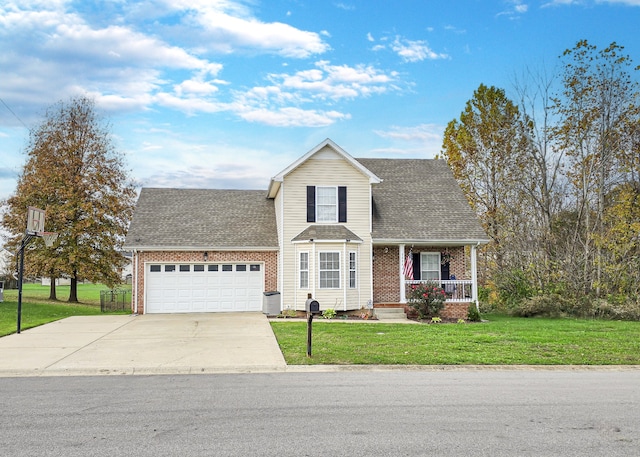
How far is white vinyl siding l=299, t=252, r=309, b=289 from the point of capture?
22.8 metres

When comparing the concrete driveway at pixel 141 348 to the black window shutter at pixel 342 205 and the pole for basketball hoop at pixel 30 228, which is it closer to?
the pole for basketball hoop at pixel 30 228

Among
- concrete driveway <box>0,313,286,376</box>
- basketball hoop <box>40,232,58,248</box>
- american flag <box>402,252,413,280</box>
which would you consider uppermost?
basketball hoop <box>40,232,58,248</box>

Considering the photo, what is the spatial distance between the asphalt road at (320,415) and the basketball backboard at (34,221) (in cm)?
713

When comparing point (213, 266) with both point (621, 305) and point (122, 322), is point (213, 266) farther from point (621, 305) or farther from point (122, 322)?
point (621, 305)

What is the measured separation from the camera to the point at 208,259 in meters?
23.9

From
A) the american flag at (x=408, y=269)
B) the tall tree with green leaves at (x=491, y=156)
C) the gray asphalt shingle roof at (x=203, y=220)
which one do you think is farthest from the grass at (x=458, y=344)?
the tall tree with green leaves at (x=491, y=156)

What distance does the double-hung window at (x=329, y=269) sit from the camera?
74.2ft

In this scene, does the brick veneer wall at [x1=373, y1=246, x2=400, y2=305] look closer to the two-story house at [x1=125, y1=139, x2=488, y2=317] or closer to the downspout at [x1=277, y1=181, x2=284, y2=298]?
the two-story house at [x1=125, y1=139, x2=488, y2=317]

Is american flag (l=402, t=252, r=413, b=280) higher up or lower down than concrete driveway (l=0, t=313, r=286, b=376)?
higher up

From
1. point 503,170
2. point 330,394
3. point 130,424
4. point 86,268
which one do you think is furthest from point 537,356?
point 86,268

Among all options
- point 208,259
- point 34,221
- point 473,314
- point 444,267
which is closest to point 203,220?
point 208,259

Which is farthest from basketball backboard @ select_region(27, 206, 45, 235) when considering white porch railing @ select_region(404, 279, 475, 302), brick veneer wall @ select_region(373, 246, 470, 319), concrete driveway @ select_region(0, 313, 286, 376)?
white porch railing @ select_region(404, 279, 475, 302)

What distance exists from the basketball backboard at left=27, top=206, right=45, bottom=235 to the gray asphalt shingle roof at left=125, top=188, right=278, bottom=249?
6463 mm

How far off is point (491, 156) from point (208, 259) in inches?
779
